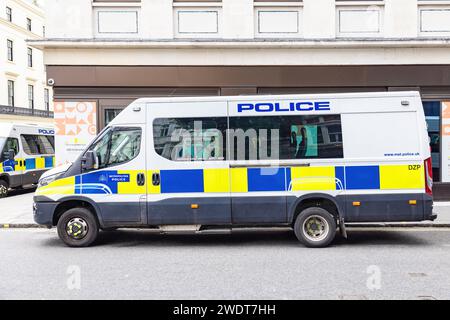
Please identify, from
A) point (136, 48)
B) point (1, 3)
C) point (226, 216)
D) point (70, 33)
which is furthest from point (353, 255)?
point (1, 3)

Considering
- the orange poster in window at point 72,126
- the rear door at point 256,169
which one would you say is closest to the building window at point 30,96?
the orange poster in window at point 72,126

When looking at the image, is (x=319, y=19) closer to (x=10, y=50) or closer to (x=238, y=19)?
(x=238, y=19)

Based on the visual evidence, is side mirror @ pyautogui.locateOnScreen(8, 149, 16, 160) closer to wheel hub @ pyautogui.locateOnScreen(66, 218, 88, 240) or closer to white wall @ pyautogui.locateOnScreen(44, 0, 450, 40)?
white wall @ pyautogui.locateOnScreen(44, 0, 450, 40)

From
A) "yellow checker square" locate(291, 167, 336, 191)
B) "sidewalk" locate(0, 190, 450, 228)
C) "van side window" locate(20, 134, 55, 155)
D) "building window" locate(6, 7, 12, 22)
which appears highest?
"building window" locate(6, 7, 12, 22)

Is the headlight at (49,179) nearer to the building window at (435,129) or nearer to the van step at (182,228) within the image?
the van step at (182,228)

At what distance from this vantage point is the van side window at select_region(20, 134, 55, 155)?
18172 mm

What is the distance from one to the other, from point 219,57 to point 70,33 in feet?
13.3

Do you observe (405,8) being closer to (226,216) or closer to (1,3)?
(226,216)

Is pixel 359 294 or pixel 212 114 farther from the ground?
pixel 212 114

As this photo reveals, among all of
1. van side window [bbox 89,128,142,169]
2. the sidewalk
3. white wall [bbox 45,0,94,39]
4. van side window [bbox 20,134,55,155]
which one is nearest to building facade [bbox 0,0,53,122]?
van side window [bbox 20,134,55,155]

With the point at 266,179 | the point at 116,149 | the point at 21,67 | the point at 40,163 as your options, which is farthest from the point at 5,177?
the point at 21,67

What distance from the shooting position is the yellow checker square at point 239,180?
8.16m

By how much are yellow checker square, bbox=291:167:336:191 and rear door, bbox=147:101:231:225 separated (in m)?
1.20

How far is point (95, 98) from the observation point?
43.2ft
